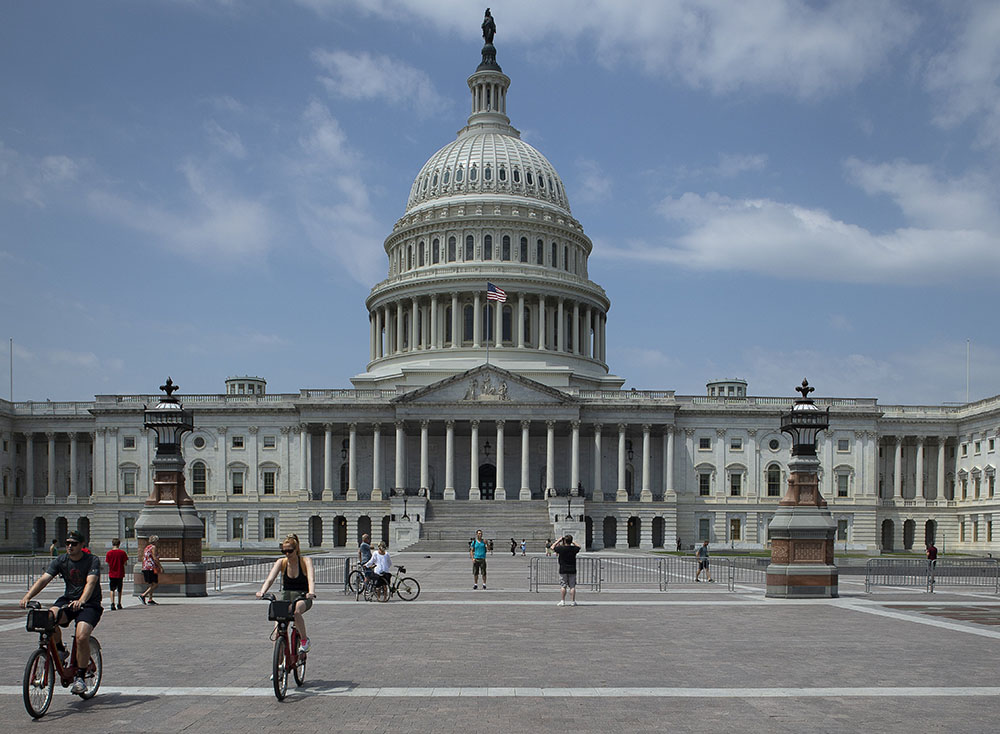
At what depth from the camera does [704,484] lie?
329 ft

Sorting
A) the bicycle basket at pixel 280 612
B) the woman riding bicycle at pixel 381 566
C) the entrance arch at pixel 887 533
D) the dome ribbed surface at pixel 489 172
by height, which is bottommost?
the entrance arch at pixel 887 533

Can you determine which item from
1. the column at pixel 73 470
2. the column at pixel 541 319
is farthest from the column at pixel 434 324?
the column at pixel 73 470

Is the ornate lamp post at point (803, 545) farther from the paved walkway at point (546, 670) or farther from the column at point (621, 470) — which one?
the column at point (621, 470)

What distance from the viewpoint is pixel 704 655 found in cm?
2103

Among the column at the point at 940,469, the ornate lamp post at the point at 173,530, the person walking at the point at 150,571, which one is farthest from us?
the column at the point at 940,469

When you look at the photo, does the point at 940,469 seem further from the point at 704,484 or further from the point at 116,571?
the point at 116,571

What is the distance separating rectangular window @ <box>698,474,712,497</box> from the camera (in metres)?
100

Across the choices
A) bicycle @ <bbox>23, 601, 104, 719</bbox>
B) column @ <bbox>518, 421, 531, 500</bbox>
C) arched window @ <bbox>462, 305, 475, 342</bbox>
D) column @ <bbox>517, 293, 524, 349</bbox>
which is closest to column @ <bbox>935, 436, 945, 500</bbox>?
column @ <bbox>518, 421, 531, 500</bbox>

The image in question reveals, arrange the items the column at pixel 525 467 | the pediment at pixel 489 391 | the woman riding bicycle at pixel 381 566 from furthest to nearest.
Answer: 1. the pediment at pixel 489 391
2. the column at pixel 525 467
3. the woman riding bicycle at pixel 381 566

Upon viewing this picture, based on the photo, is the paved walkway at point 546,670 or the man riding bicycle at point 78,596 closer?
the paved walkway at point 546,670

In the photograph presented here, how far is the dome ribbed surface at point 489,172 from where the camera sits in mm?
117312

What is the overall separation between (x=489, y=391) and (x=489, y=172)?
1259 inches

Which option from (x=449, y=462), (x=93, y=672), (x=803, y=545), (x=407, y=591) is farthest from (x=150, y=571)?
(x=449, y=462)

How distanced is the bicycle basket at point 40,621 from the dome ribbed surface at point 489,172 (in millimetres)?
103970
